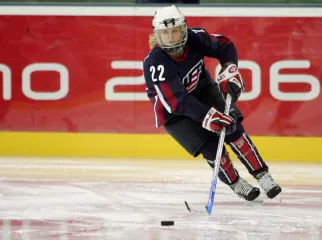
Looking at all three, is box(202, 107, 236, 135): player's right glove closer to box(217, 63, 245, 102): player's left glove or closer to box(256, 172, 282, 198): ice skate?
box(217, 63, 245, 102): player's left glove

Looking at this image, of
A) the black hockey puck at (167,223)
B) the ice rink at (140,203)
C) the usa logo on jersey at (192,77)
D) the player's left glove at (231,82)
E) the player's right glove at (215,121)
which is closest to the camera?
the ice rink at (140,203)

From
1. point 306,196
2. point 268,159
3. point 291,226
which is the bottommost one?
point 268,159

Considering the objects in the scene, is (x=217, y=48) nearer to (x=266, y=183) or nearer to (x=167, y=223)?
(x=266, y=183)

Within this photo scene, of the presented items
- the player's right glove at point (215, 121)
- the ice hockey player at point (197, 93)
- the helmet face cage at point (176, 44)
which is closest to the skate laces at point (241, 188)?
the ice hockey player at point (197, 93)

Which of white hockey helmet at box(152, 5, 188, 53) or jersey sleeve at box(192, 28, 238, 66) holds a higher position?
white hockey helmet at box(152, 5, 188, 53)

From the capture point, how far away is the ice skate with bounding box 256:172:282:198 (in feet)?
13.4

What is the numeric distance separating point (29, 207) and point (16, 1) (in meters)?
2.57

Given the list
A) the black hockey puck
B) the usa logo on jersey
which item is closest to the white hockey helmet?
the usa logo on jersey

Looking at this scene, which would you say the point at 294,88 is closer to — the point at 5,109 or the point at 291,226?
the point at 5,109

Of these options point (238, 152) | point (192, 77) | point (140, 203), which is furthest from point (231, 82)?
point (140, 203)

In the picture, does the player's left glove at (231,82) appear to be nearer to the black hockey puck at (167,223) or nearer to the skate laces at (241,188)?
the skate laces at (241,188)

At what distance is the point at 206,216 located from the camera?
381 centimetres

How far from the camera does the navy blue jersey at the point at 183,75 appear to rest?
3.95 metres

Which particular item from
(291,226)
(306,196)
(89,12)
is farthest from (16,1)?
(291,226)
